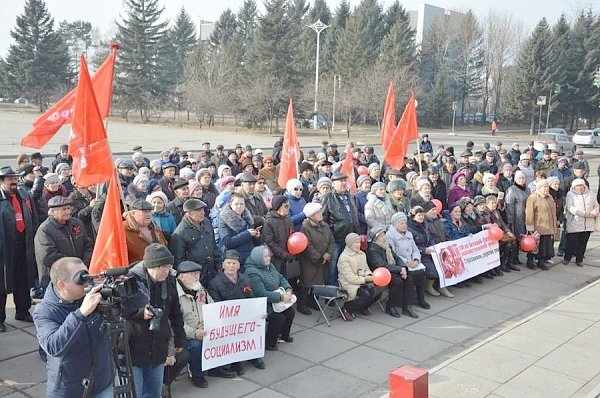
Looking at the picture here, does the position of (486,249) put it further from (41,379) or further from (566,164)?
(41,379)

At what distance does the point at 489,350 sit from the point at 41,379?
5.16 meters

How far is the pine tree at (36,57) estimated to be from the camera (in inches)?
2721

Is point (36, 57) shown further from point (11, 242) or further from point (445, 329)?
point (445, 329)

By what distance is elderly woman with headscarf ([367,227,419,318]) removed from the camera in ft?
30.1

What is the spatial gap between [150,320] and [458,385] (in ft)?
11.4

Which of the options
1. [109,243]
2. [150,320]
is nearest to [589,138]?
[109,243]

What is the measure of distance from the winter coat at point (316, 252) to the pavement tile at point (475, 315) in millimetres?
2009

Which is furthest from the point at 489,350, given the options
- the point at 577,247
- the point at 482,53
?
the point at 482,53

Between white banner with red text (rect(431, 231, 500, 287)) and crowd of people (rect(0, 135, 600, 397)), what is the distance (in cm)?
19

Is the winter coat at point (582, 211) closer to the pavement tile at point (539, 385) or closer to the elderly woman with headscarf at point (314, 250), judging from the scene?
the elderly woman with headscarf at point (314, 250)

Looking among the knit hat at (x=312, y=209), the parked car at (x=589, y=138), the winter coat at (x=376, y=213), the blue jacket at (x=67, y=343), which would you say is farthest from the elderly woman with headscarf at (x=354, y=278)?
the parked car at (x=589, y=138)

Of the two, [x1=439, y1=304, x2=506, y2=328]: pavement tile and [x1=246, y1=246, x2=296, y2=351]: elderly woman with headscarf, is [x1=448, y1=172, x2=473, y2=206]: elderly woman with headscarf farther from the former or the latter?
[x1=246, y1=246, x2=296, y2=351]: elderly woman with headscarf

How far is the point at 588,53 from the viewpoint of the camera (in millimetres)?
70750

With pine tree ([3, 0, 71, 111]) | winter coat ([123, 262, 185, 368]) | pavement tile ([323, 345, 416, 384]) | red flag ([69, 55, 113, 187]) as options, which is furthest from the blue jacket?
pine tree ([3, 0, 71, 111])
